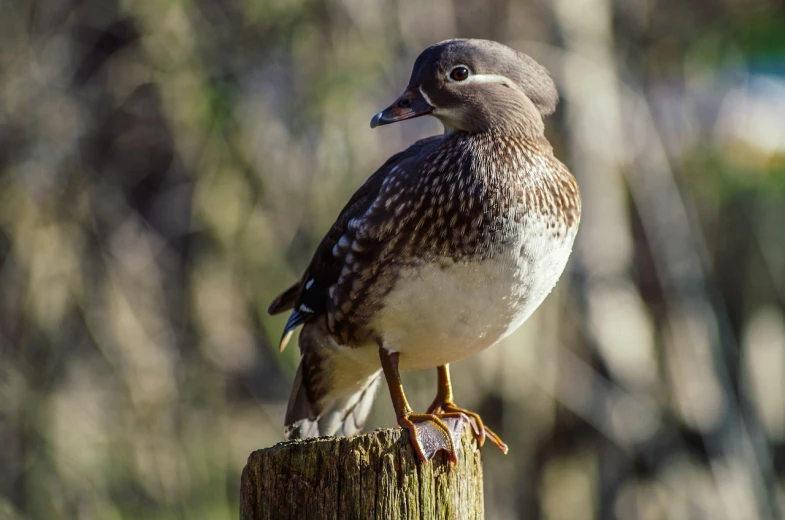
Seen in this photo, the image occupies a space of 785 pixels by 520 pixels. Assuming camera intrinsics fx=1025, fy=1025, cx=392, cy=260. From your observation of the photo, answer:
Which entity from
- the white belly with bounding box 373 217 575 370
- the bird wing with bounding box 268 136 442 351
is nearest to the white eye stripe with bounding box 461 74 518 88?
the bird wing with bounding box 268 136 442 351

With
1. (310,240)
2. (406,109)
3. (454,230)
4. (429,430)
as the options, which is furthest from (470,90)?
(310,240)

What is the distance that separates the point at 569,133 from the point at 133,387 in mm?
2798

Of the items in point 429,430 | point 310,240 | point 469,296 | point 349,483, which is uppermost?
point 310,240

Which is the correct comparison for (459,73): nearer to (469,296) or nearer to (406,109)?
(406,109)

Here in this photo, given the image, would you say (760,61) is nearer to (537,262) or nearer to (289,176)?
(289,176)

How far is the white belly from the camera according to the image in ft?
8.68

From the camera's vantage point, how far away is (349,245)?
2887mm

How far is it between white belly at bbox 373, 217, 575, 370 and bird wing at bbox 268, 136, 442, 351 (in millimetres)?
156

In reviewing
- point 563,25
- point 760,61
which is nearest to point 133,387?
point 563,25

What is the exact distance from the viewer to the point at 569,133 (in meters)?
5.88

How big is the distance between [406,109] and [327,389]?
98cm

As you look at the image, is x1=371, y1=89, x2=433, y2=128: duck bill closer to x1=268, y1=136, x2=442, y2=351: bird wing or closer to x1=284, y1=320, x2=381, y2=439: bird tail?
x1=268, y1=136, x2=442, y2=351: bird wing

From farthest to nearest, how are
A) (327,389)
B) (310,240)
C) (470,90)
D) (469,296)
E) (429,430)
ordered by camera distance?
(310,240)
(327,389)
(470,90)
(469,296)
(429,430)

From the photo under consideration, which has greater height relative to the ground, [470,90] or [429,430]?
[470,90]
